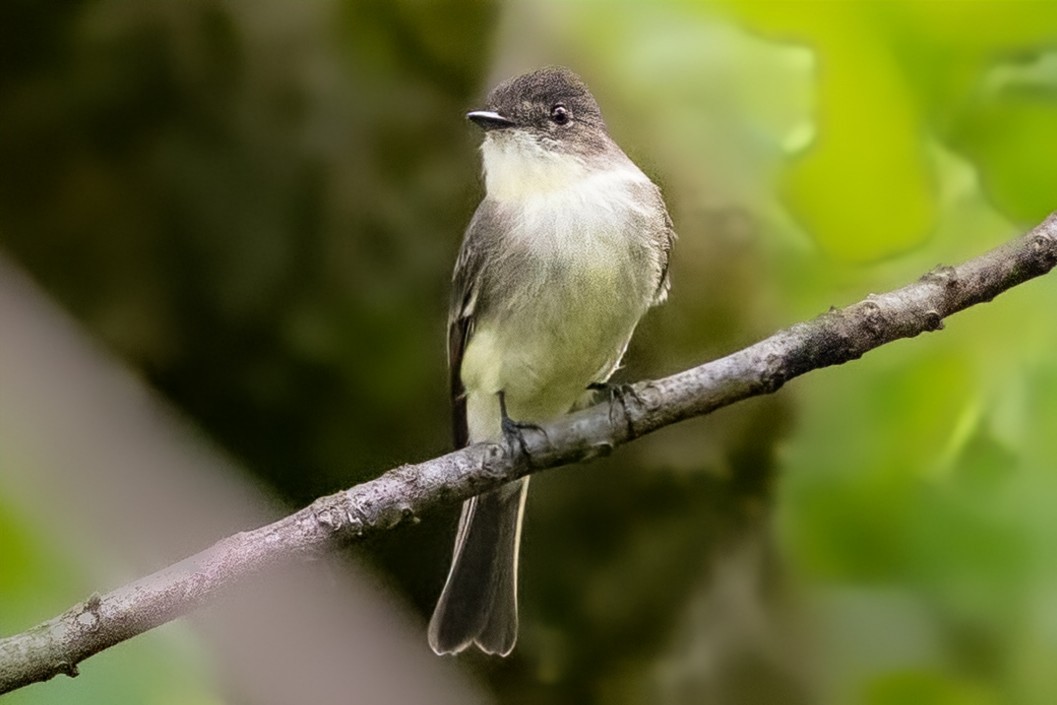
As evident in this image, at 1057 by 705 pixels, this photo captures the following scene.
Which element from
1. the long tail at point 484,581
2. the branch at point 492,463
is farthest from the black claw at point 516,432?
the long tail at point 484,581

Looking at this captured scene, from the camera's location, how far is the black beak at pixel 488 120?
1595 millimetres

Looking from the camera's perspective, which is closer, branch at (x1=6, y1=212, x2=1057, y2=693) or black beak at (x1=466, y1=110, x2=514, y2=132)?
branch at (x1=6, y1=212, x2=1057, y2=693)

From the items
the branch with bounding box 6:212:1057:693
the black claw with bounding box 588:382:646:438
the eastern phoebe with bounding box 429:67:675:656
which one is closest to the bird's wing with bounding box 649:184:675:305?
the eastern phoebe with bounding box 429:67:675:656

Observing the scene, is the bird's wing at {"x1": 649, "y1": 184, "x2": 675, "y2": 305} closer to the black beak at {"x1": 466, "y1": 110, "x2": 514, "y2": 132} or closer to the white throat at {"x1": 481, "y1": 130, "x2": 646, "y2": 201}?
Result: the white throat at {"x1": 481, "y1": 130, "x2": 646, "y2": 201}

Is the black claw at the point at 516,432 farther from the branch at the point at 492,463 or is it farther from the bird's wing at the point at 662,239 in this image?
the bird's wing at the point at 662,239

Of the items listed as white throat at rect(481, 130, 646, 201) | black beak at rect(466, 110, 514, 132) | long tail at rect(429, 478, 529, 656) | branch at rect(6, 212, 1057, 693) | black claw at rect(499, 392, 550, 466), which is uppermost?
black beak at rect(466, 110, 514, 132)

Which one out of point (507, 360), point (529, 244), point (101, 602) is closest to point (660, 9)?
point (529, 244)

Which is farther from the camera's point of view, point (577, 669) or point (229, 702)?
point (577, 669)

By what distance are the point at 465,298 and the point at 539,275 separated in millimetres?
123

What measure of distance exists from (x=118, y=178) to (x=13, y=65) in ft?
0.65

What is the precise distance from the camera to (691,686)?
5.95ft

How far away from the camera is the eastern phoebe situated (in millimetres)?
1602

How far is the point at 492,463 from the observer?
51.4 inches

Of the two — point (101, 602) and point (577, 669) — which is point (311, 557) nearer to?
point (101, 602)
